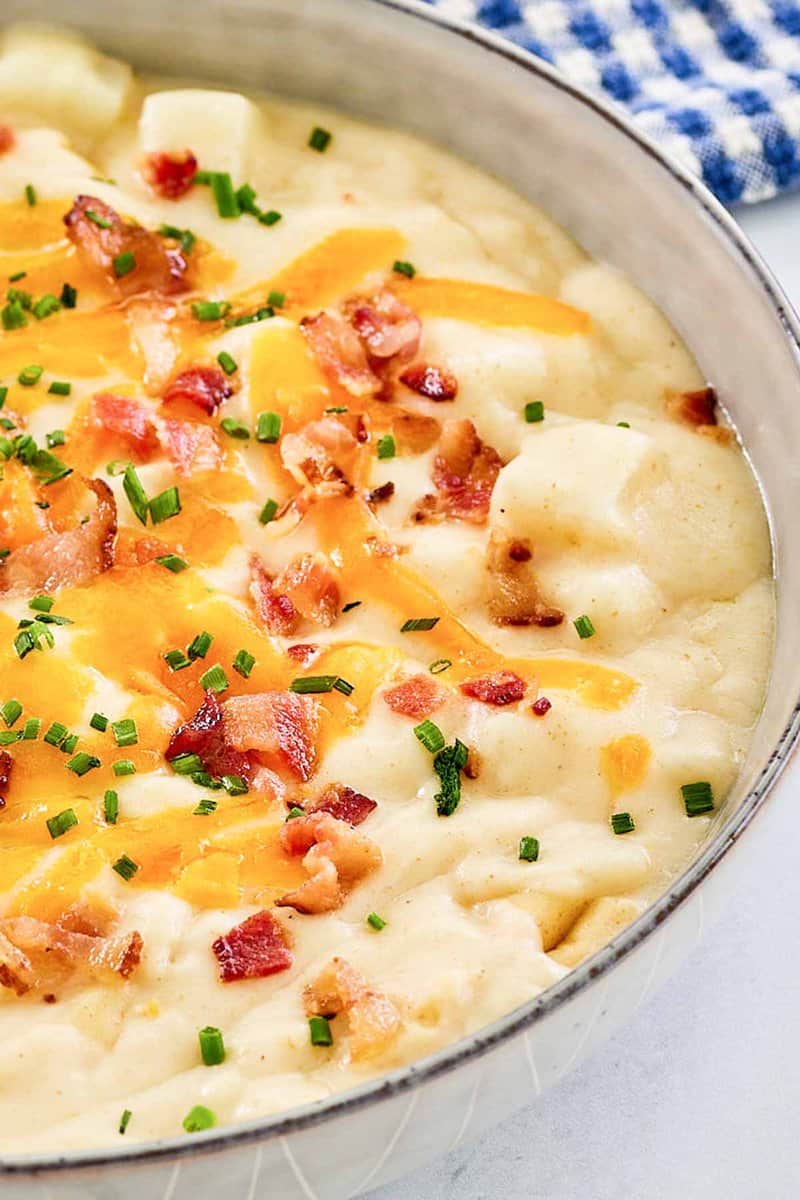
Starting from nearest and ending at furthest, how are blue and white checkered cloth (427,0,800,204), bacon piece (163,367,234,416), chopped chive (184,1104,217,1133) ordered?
chopped chive (184,1104,217,1133) < bacon piece (163,367,234,416) < blue and white checkered cloth (427,0,800,204)

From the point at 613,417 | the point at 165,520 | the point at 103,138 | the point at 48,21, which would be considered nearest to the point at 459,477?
the point at 613,417

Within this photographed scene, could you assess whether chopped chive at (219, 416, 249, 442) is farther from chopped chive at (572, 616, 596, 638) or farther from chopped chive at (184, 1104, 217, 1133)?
chopped chive at (184, 1104, 217, 1133)

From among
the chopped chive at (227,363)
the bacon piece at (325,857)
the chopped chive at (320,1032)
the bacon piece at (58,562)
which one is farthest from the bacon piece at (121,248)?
the chopped chive at (320,1032)

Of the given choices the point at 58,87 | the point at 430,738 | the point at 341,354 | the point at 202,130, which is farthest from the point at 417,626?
the point at 58,87

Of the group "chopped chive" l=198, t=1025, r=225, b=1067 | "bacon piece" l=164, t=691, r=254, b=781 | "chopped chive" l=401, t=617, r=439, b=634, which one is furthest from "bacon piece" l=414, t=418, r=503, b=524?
"chopped chive" l=198, t=1025, r=225, b=1067

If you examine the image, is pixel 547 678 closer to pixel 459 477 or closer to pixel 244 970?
pixel 459 477
